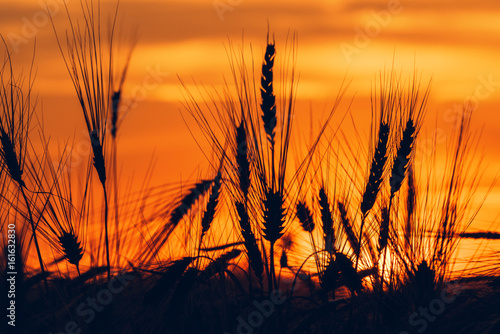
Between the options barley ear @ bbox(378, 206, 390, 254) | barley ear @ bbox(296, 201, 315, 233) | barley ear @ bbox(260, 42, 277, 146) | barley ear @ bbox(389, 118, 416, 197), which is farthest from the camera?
barley ear @ bbox(296, 201, 315, 233)

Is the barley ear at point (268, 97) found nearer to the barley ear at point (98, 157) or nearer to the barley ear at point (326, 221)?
the barley ear at point (326, 221)

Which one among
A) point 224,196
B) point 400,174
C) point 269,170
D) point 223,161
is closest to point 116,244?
point 224,196

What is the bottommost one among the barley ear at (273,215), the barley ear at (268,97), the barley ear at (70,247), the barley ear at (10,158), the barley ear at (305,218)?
the barley ear at (70,247)

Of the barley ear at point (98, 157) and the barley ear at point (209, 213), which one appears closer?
the barley ear at point (98, 157)

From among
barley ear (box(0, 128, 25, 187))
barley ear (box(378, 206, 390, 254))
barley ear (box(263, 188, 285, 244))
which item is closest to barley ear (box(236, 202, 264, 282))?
barley ear (box(263, 188, 285, 244))

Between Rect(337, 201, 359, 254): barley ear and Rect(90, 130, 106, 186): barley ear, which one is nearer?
Rect(90, 130, 106, 186): barley ear

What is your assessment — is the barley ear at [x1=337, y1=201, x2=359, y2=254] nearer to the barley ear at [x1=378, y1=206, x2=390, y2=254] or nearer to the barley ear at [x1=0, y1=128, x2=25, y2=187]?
the barley ear at [x1=378, y1=206, x2=390, y2=254]

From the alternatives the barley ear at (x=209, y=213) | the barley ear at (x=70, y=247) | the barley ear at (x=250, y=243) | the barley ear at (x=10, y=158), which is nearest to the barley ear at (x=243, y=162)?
the barley ear at (x=250, y=243)

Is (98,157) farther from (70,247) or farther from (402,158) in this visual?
(402,158)

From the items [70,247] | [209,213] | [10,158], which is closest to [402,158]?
[209,213]

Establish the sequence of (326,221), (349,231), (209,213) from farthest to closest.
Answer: (209,213) → (349,231) → (326,221)

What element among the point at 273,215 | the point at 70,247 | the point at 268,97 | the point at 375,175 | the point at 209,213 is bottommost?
the point at 70,247

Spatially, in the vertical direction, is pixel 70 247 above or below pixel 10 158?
below

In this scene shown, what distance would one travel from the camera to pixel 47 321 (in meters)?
3.11
